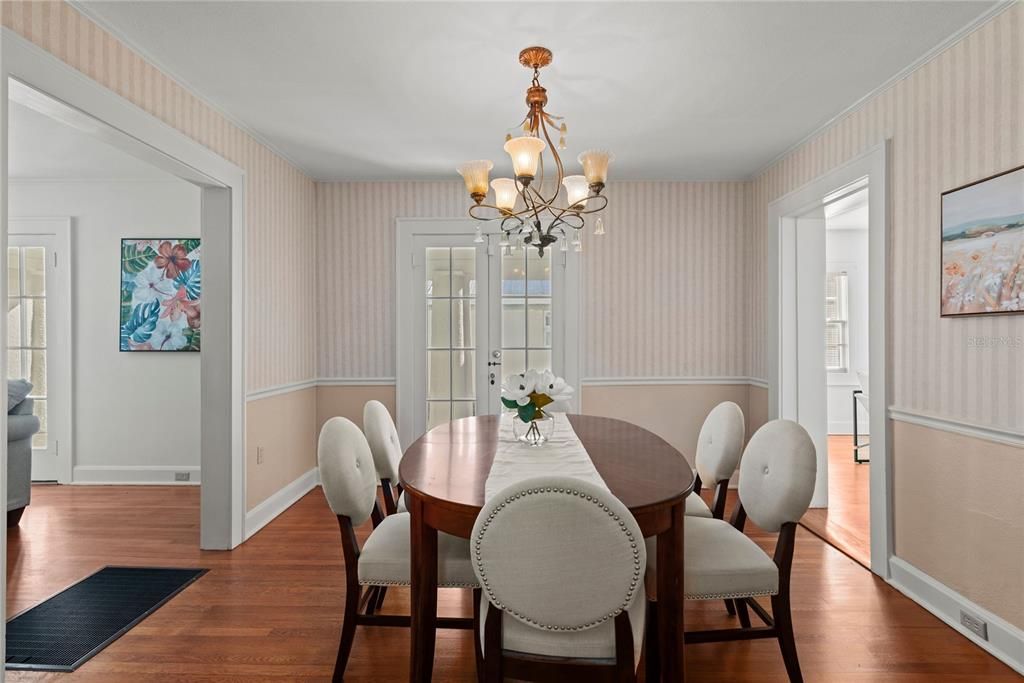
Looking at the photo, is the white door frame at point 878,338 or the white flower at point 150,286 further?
the white flower at point 150,286

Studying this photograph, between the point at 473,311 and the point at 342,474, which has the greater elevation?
the point at 473,311

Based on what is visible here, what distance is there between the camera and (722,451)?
2.72m

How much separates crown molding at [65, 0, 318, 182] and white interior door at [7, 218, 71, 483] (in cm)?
230

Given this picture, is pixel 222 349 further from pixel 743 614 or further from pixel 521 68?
pixel 743 614

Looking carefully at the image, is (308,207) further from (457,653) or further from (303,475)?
(457,653)

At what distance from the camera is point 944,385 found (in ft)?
8.66

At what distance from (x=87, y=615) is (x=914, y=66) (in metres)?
4.55

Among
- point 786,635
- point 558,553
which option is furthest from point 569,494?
point 786,635

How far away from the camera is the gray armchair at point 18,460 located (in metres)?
3.77

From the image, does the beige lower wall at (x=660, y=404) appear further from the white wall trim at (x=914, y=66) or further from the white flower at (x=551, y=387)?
the white flower at (x=551, y=387)

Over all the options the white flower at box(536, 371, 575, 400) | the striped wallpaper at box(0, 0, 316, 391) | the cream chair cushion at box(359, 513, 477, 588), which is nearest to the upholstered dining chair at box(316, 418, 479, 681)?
the cream chair cushion at box(359, 513, 477, 588)

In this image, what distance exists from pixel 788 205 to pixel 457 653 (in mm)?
3563

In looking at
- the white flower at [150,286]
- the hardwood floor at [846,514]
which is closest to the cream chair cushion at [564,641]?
the hardwood floor at [846,514]

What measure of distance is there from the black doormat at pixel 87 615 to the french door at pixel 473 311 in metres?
2.22
